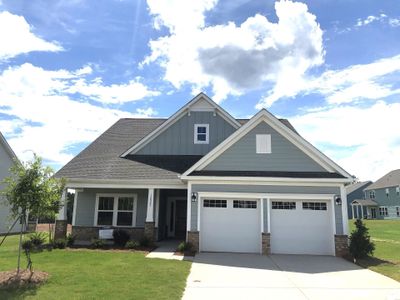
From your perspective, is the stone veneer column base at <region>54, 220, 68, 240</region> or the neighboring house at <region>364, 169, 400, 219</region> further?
the neighboring house at <region>364, 169, 400, 219</region>

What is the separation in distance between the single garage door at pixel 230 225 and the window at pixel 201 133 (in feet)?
18.8

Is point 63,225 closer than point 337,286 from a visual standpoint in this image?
No

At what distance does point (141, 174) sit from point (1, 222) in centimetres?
1541

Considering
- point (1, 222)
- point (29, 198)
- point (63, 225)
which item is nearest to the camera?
point (29, 198)

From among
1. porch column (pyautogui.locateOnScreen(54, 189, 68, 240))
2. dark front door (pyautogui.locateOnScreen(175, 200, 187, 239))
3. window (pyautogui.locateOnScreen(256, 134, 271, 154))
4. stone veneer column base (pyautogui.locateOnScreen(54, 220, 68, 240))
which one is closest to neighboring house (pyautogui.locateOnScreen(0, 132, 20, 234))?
porch column (pyautogui.locateOnScreen(54, 189, 68, 240))

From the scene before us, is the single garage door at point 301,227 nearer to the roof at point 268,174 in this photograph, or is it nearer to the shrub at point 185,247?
the roof at point 268,174

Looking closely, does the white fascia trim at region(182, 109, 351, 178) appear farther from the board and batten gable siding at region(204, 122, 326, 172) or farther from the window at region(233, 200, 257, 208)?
the window at region(233, 200, 257, 208)

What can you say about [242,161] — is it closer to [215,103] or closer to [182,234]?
[215,103]

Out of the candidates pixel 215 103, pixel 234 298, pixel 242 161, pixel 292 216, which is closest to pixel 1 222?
pixel 215 103

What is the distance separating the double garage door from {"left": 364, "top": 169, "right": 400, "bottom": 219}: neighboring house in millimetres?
48436

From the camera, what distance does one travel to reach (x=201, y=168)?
675 inches

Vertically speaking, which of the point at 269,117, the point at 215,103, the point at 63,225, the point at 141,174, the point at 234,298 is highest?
the point at 215,103

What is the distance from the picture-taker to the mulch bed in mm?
9297

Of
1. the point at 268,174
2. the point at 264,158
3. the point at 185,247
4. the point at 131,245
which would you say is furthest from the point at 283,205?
the point at 131,245
